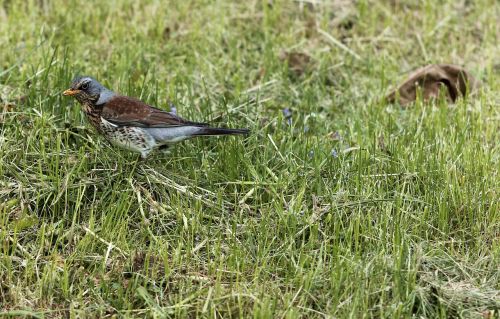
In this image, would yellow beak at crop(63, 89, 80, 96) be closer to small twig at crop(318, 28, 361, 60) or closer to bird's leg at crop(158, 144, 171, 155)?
bird's leg at crop(158, 144, 171, 155)

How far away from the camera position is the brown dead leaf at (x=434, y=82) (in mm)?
7207

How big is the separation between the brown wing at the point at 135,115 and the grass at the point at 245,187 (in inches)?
9.0

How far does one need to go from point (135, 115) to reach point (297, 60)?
2337 millimetres

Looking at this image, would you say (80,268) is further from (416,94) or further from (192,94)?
(416,94)

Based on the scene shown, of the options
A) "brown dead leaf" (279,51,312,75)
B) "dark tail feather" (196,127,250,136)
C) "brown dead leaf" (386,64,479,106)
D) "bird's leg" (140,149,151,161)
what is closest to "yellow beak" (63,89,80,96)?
"bird's leg" (140,149,151,161)

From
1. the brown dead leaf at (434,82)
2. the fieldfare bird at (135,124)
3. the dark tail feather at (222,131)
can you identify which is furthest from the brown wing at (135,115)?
the brown dead leaf at (434,82)

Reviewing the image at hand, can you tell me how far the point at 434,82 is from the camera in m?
7.26

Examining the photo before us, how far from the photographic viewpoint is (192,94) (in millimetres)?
6793

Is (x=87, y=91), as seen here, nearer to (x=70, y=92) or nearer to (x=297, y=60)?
(x=70, y=92)

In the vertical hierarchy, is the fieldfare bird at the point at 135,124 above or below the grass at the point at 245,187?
above

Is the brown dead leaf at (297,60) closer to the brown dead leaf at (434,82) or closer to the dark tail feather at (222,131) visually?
the brown dead leaf at (434,82)

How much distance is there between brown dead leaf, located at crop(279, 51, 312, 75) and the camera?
25.0 feet

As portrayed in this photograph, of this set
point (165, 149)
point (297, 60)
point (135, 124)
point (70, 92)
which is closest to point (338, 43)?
point (297, 60)

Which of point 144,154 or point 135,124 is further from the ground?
point 135,124
